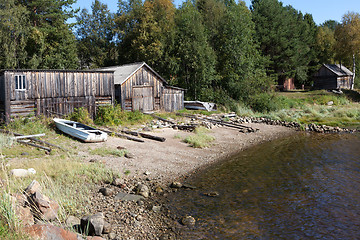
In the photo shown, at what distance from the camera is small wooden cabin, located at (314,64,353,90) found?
53.4m

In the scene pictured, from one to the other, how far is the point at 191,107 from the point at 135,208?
964 inches

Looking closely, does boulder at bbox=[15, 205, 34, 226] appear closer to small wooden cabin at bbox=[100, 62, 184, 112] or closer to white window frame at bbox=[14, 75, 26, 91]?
white window frame at bbox=[14, 75, 26, 91]

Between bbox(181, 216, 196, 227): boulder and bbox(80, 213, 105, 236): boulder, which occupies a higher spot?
bbox(80, 213, 105, 236): boulder

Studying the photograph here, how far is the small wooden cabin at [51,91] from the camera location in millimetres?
19562

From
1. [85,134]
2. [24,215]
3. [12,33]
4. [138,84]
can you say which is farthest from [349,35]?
[24,215]

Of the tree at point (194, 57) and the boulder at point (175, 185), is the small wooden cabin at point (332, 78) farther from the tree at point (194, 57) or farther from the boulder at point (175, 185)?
the boulder at point (175, 185)

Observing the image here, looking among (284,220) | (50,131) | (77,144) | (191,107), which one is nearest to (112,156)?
(77,144)

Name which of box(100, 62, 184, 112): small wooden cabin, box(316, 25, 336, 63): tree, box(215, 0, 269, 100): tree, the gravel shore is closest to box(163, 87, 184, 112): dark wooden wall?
box(100, 62, 184, 112): small wooden cabin

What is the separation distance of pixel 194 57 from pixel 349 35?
29.0 meters

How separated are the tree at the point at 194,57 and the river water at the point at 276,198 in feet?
65.7

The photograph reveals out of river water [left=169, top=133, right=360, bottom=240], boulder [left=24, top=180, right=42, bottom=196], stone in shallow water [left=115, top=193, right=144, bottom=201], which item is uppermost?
boulder [left=24, top=180, right=42, bottom=196]

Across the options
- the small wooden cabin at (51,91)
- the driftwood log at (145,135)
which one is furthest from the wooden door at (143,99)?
the driftwood log at (145,135)

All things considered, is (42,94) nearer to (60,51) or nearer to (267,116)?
(60,51)

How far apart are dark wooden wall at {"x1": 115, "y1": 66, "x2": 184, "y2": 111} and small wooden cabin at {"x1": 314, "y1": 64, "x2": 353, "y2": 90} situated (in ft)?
115
